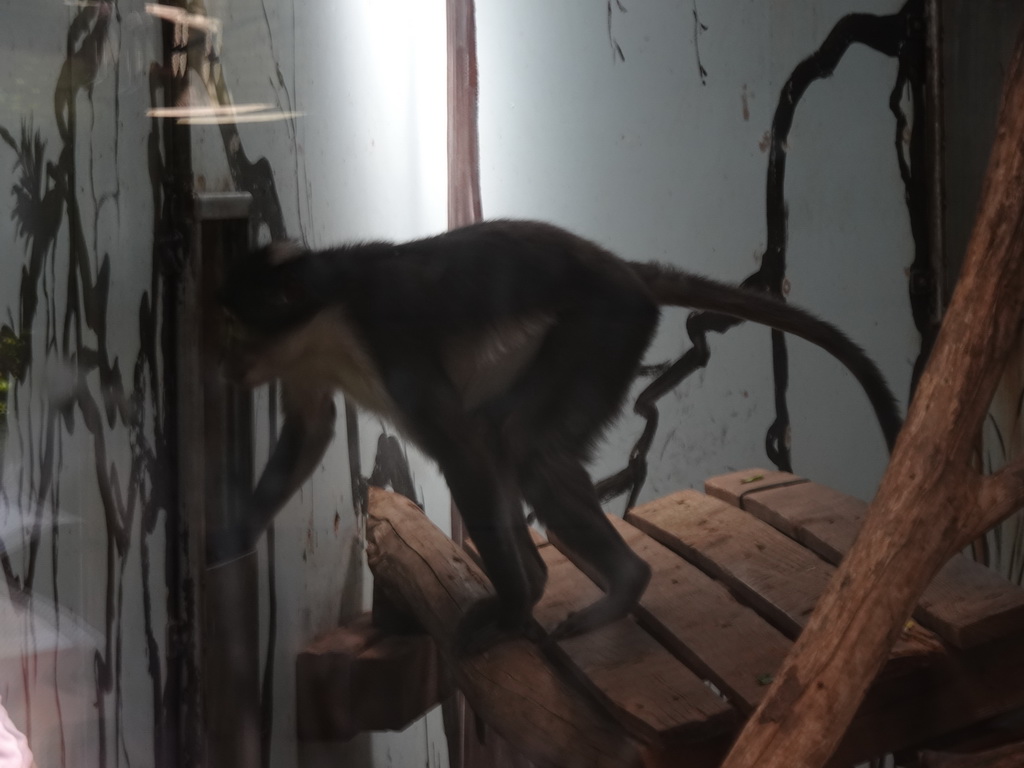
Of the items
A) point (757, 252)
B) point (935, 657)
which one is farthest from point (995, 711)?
point (757, 252)

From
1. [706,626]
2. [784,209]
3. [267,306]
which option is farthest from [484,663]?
[784,209]

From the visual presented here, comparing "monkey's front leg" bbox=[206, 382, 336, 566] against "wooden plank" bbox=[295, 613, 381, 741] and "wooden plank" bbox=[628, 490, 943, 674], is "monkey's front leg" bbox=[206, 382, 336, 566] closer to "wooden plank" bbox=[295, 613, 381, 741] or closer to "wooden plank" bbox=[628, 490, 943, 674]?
"wooden plank" bbox=[295, 613, 381, 741]

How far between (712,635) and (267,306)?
83cm

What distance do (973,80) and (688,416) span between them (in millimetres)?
668

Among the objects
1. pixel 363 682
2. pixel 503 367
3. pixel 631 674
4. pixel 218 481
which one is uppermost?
pixel 503 367

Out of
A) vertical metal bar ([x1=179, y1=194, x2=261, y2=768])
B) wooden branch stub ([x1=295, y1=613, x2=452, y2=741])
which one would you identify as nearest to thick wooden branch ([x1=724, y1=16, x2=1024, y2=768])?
wooden branch stub ([x1=295, y1=613, x2=452, y2=741])

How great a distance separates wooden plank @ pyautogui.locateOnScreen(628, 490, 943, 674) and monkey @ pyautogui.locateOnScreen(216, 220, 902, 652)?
8cm

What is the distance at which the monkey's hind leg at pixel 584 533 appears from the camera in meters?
1.37

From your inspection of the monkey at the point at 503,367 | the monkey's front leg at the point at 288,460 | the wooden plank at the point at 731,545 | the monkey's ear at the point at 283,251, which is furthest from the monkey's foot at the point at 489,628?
the monkey's ear at the point at 283,251

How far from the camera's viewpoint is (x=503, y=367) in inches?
55.8

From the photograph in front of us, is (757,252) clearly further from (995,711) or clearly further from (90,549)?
(90,549)

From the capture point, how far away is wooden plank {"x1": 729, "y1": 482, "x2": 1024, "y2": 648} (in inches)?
49.3

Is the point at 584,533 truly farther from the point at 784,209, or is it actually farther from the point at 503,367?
the point at 784,209

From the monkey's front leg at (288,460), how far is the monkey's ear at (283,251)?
22 centimetres
